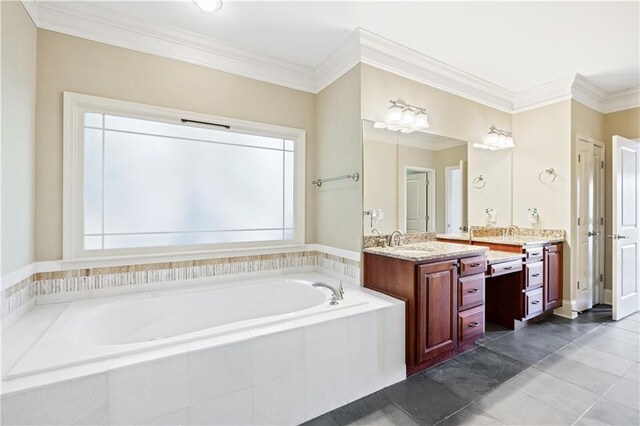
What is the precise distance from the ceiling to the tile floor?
2568 mm

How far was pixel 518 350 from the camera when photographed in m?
2.48

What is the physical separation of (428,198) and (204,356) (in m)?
2.29

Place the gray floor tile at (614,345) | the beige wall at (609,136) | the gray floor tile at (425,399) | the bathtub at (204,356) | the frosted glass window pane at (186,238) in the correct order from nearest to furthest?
the bathtub at (204,356)
the gray floor tile at (425,399)
the frosted glass window pane at (186,238)
the gray floor tile at (614,345)
the beige wall at (609,136)

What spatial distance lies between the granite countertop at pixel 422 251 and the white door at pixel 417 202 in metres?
0.21

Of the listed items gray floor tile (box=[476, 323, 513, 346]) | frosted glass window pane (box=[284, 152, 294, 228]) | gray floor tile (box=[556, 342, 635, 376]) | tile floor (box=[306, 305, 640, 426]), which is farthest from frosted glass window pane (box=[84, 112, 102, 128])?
gray floor tile (box=[556, 342, 635, 376])

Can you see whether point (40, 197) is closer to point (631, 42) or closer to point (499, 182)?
point (499, 182)


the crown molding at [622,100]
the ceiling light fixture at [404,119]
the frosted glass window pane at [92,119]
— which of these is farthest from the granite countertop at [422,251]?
the crown molding at [622,100]

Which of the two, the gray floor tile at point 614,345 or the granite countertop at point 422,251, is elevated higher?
the granite countertop at point 422,251

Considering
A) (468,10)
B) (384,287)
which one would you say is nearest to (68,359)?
(384,287)

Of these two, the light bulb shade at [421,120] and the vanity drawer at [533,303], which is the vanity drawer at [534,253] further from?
the light bulb shade at [421,120]

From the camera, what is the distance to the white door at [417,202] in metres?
2.72

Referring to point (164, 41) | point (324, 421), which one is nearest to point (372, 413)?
point (324, 421)

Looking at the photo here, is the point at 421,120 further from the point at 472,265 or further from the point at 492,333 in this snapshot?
the point at 492,333

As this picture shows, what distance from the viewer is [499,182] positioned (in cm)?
361
